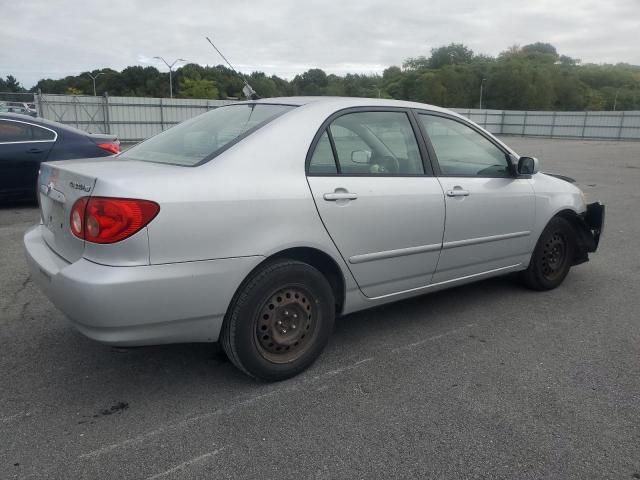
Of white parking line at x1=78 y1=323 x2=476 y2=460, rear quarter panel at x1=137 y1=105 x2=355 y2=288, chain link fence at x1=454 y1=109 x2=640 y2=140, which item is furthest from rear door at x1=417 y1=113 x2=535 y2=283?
chain link fence at x1=454 y1=109 x2=640 y2=140

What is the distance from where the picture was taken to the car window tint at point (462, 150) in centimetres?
381

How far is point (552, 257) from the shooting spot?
4723 mm

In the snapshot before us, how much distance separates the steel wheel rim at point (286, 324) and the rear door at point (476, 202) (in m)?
1.11

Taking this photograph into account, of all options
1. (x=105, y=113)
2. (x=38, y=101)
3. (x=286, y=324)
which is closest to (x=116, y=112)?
(x=105, y=113)

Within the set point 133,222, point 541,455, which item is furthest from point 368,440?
point 133,222

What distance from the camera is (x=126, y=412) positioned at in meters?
2.73

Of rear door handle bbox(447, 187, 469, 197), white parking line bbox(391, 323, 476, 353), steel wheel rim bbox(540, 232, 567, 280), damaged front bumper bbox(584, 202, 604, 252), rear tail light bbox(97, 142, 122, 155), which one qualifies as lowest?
white parking line bbox(391, 323, 476, 353)

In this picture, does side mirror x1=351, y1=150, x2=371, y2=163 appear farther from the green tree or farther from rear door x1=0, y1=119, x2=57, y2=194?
the green tree

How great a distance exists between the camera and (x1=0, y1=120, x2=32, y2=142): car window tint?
7.58 metres

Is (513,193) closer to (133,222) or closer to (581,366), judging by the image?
(581,366)

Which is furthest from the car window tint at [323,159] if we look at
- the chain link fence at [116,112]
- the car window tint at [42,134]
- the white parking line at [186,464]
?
the chain link fence at [116,112]

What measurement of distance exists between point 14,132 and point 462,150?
6.51 metres

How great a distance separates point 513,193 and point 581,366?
1.41 metres

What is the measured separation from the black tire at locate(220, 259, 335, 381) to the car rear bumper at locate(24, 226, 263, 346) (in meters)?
0.08
